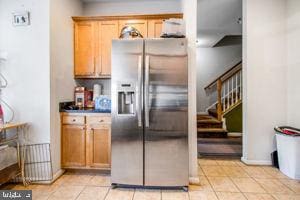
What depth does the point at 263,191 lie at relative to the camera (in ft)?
8.50

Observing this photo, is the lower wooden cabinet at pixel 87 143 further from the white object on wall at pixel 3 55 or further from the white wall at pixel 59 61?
the white object on wall at pixel 3 55

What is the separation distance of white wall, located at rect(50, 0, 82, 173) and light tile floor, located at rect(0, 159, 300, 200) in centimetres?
38

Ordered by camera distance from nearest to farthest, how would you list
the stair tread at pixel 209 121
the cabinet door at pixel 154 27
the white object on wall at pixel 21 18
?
the white object on wall at pixel 21 18 → the cabinet door at pixel 154 27 → the stair tread at pixel 209 121

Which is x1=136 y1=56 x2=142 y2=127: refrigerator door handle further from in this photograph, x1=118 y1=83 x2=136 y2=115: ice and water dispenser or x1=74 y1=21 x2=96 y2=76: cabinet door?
x1=74 y1=21 x2=96 y2=76: cabinet door

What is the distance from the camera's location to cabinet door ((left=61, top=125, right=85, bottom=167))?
310 cm

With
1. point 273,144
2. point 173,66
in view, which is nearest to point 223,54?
point 273,144

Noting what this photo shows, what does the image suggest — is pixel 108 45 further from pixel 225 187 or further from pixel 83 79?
pixel 225 187

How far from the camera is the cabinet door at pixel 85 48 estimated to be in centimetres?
346

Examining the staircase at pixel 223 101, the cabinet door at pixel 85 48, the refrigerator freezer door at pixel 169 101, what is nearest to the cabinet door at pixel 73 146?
the cabinet door at pixel 85 48

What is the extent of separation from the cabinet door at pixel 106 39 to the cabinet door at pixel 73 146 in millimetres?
1066

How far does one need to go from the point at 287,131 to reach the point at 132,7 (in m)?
3.25

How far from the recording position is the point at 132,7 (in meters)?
3.76

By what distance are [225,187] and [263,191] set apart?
0.44m

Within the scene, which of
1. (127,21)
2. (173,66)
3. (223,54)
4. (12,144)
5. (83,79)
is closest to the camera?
(173,66)
